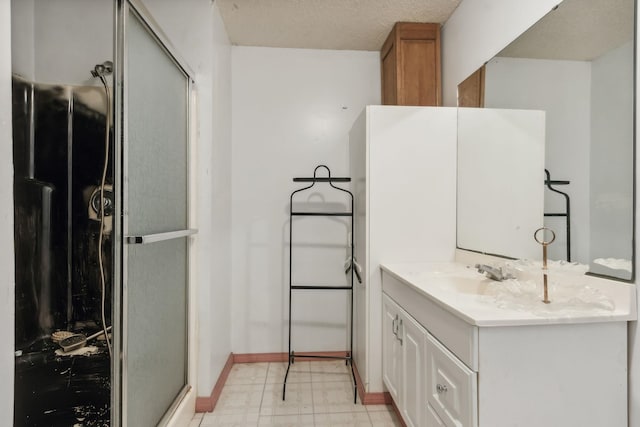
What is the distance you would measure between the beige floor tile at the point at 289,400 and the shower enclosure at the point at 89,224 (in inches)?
19.3

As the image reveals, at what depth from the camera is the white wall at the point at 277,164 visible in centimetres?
242

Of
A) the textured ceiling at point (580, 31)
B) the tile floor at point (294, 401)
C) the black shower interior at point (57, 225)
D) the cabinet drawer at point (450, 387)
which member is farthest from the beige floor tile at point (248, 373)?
the textured ceiling at point (580, 31)

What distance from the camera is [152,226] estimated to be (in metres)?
1.40

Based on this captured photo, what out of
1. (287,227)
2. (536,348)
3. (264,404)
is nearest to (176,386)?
(264,404)

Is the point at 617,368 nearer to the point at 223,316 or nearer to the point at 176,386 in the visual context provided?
the point at 176,386

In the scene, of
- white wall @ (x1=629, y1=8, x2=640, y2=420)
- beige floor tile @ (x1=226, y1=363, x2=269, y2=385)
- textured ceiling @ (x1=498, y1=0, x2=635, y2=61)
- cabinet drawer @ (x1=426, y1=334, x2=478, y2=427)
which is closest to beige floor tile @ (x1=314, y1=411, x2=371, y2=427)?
beige floor tile @ (x1=226, y1=363, x2=269, y2=385)

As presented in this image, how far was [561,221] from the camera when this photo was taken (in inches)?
48.0

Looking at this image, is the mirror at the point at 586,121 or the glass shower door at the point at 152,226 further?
the glass shower door at the point at 152,226

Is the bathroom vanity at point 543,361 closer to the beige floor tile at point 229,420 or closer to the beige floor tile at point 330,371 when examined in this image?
the beige floor tile at point 229,420

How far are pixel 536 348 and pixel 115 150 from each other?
1.55 metres

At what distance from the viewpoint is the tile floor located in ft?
5.71

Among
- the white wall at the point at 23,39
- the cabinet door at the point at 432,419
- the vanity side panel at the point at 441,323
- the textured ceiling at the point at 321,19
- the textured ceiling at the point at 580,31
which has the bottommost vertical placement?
the cabinet door at the point at 432,419

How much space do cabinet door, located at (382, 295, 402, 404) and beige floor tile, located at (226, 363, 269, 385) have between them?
0.91 m

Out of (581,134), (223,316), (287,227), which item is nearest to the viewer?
(581,134)
